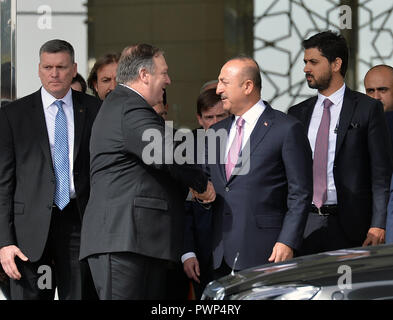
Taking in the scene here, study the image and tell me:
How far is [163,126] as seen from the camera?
522 cm

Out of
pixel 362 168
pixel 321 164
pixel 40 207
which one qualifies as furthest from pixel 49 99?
pixel 362 168

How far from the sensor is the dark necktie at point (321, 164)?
19.9ft

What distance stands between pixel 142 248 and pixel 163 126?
65 cm

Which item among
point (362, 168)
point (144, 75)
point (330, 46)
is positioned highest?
point (330, 46)

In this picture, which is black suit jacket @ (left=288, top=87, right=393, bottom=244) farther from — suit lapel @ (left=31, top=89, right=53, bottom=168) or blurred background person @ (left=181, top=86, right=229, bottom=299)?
suit lapel @ (left=31, top=89, right=53, bottom=168)

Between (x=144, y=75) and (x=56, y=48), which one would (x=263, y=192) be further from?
(x=56, y=48)

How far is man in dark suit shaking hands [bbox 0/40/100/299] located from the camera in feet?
19.2

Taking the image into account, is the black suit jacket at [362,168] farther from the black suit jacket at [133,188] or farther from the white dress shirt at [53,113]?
the white dress shirt at [53,113]

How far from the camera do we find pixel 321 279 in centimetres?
408

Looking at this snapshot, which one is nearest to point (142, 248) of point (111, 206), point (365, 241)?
point (111, 206)

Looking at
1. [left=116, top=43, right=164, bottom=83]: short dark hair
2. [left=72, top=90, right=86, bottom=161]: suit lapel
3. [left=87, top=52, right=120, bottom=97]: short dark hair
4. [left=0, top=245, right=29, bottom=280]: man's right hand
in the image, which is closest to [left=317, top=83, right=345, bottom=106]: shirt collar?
[left=116, top=43, right=164, bottom=83]: short dark hair

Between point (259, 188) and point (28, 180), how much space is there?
1.42 metres
